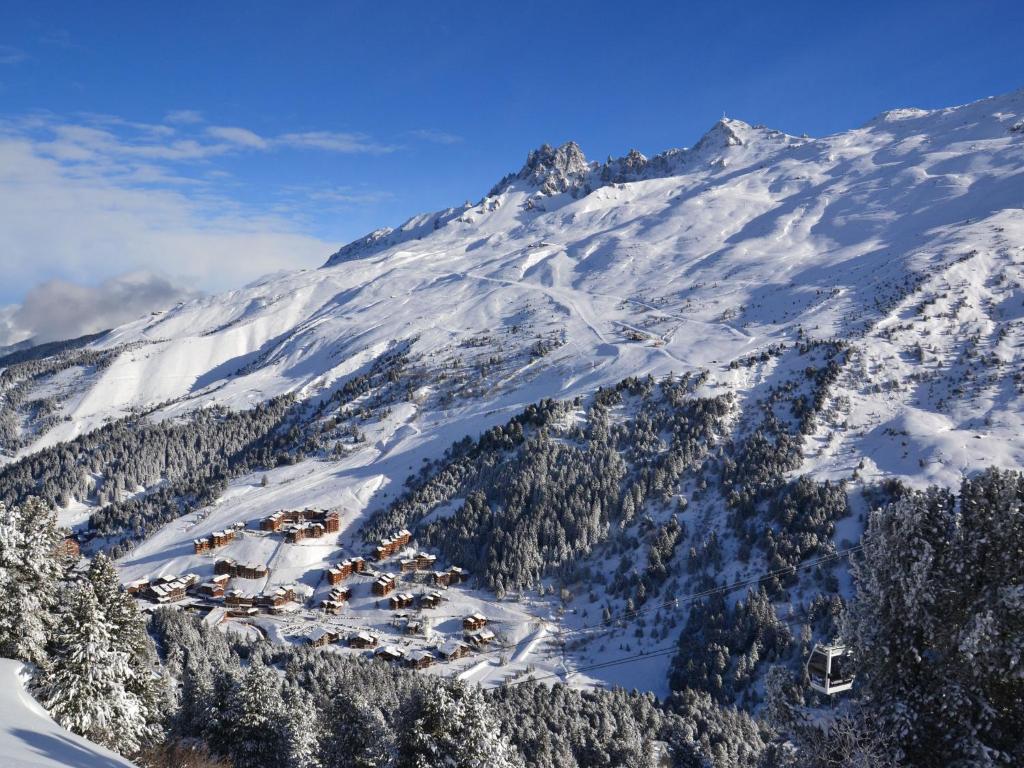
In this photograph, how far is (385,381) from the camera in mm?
158250

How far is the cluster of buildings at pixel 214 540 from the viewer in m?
90.7

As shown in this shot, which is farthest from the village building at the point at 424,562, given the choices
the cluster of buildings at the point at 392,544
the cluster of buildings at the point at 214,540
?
the cluster of buildings at the point at 214,540

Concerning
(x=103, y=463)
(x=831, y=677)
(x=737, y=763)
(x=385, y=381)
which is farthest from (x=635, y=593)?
(x=103, y=463)

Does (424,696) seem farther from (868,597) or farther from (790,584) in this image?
(790,584)

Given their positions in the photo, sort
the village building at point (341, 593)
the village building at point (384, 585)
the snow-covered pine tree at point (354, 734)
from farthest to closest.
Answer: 1. the village building at point (384, 585)
2. the village building at point (341, 593)
3. the snow-covered pine tree at point (354, 734)

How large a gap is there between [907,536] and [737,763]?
37.4 m

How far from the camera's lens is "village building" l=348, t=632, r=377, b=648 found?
68688mm

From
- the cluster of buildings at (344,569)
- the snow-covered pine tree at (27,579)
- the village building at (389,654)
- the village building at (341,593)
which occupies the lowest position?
the village building at (389,654)

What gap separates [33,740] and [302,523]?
Answer: 270 feet

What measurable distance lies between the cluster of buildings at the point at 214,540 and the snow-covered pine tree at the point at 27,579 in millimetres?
70673

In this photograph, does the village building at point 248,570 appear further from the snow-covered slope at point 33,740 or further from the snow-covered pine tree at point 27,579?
the snow-covered slope at point 33,740

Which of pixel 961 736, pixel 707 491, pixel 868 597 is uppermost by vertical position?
pixel 868 597

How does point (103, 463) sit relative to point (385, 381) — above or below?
below

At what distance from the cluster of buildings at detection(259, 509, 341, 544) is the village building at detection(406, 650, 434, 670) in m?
31.8
